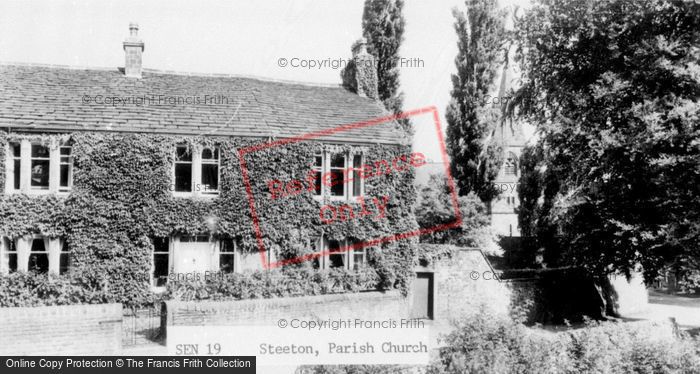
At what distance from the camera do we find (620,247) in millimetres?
20500

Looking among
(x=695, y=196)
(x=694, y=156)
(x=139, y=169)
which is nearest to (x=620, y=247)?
(x=695, y=196)

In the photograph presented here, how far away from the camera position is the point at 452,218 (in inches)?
1115

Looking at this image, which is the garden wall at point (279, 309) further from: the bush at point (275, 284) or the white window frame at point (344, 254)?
the white window frame at point (344, 254)

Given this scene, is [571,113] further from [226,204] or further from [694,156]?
[226,204]

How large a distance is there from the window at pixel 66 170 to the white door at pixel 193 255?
166 inches

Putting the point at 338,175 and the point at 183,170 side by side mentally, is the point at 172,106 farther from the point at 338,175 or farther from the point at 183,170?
the point at 338,175

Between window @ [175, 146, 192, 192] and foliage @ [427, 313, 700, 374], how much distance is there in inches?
465

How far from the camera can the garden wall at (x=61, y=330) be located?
11.9 metres

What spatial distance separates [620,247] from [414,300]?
26.3 ft

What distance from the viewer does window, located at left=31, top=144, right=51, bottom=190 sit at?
1852 cm

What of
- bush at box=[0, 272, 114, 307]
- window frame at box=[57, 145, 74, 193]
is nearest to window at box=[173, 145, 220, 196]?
window frame at box=[57, 145, 74, 193]

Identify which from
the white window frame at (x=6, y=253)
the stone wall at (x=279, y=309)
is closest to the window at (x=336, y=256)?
the stone wall at (x=279, y=309)

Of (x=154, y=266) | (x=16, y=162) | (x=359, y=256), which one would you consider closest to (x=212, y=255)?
(x=154, y=266)

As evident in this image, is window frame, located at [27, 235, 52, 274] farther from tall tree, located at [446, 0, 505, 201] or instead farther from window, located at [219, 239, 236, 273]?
tall tree, located at [446, 0, 505, 201]
